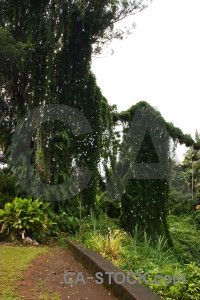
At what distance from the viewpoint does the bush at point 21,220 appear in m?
6.20

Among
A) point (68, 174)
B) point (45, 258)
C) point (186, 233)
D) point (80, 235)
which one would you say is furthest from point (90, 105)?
point (186, 233)

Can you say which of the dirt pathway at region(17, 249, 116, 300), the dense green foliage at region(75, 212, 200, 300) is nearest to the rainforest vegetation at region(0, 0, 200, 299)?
the dense green foliage at region(75, 212, 200, 300)

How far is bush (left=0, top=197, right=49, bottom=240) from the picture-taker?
6195mm

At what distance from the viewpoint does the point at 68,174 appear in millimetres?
8070

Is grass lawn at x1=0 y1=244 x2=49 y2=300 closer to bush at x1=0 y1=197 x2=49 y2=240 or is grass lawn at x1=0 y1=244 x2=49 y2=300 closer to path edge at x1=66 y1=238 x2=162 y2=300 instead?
bush at x1=0 y1=197 x2=49 y2=240

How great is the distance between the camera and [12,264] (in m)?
4.38

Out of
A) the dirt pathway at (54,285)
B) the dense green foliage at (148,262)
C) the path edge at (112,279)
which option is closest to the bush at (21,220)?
the dense green foliage at (148,262)

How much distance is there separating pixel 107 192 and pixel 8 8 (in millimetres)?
5986

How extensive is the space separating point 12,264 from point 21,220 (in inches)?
73.5

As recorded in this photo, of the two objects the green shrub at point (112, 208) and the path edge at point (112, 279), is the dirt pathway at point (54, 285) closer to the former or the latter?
the path edge at point (112, 279)

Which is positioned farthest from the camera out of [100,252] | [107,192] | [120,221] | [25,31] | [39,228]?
[107,192]

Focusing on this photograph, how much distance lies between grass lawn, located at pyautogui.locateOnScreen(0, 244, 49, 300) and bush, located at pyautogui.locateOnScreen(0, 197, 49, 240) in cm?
47

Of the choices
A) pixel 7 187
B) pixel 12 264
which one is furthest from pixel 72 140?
pixel 12 264

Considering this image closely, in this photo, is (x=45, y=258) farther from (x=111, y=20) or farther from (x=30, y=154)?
(x=111, y=20)
